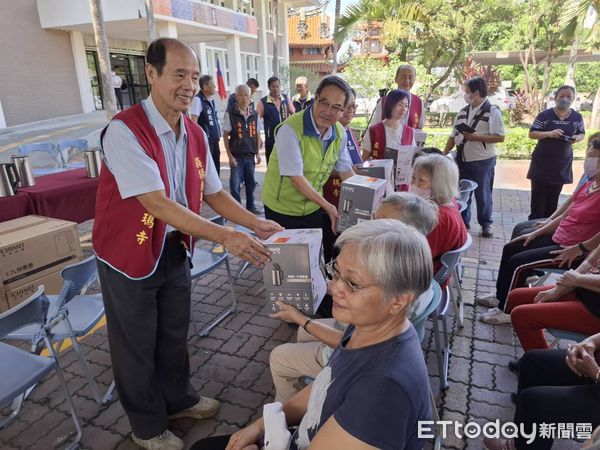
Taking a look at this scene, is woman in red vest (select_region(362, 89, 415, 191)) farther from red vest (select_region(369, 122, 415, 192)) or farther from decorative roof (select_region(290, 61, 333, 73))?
decorative roof (select_region(290, 61, 333, 73))

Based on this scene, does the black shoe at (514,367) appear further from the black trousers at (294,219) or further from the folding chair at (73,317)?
the folding chair at (73,317)

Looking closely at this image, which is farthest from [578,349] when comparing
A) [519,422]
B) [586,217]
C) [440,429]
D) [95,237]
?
[95,237]

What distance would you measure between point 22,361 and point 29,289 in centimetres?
173

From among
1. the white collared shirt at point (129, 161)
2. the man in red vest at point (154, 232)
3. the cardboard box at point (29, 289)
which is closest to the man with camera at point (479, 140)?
the man in red vest at point (154, 232)

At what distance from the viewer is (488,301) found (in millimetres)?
3625

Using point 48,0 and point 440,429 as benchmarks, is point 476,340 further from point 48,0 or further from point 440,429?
point 48,0

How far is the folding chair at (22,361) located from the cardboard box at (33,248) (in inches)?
57.9

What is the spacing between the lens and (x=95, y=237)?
187cm

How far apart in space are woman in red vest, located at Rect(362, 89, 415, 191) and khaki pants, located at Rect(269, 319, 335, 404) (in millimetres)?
2479

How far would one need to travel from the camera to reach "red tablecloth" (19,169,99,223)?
402cm

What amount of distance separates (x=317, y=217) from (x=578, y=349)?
1.86 metres

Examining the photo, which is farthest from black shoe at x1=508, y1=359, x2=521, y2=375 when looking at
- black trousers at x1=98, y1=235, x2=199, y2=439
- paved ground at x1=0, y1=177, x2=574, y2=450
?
black trousers at x1=98, y1=235, x2=199, y2=439

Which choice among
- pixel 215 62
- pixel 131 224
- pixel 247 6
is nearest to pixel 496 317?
pixel 131 224

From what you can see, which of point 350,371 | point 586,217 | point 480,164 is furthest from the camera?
point 480,164
